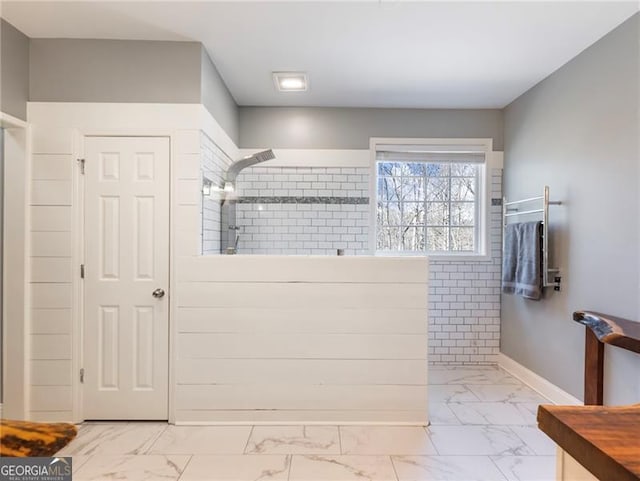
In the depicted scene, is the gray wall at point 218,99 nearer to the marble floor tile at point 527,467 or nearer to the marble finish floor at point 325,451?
the marble finish floor at point 325,451

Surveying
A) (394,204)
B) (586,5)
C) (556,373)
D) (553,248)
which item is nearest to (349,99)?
(394,204)

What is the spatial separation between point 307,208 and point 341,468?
7.76ft

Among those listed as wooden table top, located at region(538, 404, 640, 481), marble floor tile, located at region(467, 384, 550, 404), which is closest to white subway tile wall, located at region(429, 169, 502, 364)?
marble floor tile, located at region(467, 384, 550, 404)

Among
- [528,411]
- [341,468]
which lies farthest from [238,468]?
[528,411]

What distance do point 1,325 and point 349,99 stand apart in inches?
128

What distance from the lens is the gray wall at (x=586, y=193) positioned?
7.23 feet

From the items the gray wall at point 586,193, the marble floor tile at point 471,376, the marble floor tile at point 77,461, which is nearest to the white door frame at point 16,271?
the marble floor tile at point 77,461

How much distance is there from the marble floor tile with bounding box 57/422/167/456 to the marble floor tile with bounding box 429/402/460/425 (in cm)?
182

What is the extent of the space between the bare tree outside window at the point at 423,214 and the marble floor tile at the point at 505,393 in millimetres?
1356

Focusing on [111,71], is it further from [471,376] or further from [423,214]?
[471,376]

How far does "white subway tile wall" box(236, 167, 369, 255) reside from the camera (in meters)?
3.75

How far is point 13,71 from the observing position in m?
2.38

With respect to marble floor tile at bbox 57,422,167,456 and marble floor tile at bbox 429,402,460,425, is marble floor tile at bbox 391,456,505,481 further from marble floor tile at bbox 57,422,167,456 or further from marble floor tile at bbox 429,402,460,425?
marble floor tile at bbox 57,422,167,456

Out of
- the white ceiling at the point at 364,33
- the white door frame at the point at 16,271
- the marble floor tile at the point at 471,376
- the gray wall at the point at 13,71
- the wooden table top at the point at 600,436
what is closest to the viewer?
the wooden table top at the point at 600,436
